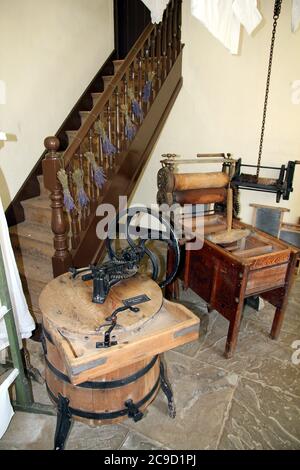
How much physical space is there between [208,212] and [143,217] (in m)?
1.88

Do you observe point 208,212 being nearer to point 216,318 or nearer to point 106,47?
point 216,318

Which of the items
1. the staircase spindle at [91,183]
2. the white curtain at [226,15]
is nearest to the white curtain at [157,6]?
the white curtain at [226,15]

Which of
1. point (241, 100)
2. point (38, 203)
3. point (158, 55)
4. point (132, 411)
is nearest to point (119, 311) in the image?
point (132, 411)

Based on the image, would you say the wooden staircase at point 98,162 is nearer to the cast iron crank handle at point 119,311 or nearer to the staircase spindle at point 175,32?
the staircase spindle at point 175,32

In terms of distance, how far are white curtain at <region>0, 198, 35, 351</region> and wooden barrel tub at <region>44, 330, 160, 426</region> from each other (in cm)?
33

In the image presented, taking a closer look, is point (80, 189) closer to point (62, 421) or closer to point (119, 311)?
point (119, 311)

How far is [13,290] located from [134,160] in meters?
1.80

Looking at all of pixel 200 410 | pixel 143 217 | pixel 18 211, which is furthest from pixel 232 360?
pixel 143 217

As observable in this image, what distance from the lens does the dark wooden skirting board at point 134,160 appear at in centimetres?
259

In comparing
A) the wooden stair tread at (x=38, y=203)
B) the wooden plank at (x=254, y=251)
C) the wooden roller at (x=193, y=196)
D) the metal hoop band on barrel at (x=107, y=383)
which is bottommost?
the metal hoop band on barrel at (x=107, y=383)

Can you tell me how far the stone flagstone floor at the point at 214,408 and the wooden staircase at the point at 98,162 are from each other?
2.47 ft

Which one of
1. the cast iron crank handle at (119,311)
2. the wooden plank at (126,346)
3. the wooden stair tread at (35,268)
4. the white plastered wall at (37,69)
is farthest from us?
the white plastered wall at (37,69)

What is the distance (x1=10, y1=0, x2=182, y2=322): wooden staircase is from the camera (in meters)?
2.27

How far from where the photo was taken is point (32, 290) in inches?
102
